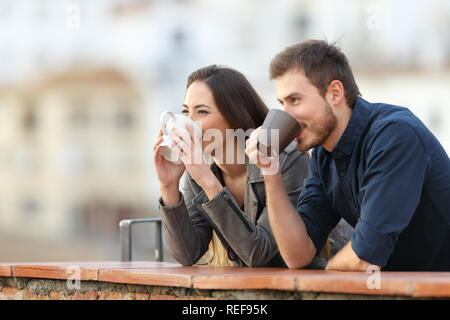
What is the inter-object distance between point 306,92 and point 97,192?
100.0ft

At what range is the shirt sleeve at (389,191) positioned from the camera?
2133 millimetres

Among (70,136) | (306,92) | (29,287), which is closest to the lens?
(306,92)

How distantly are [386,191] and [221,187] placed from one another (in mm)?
615

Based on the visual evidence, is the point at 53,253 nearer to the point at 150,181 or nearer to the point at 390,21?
the point at 150,181

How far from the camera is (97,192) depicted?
106 feet

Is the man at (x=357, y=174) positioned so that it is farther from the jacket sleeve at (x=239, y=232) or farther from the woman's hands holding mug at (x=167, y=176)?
the woman's hands holding mug at (x=167, y=176)

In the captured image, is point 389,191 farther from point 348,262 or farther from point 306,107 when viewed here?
point 306,107

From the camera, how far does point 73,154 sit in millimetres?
32031

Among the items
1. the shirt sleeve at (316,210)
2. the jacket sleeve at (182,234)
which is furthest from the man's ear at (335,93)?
the jacket sleeve at (182,234)

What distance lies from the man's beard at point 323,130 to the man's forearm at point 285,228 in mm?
130

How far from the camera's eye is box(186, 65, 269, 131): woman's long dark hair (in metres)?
2.87

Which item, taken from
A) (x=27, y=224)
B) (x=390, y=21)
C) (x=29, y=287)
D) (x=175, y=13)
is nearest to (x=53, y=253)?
(x=27, y=224)

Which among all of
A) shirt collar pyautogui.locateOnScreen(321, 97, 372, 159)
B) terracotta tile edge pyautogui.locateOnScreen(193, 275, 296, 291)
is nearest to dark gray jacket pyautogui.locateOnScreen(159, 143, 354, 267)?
shirt collar pyautogui.locateOnScreen(321, 97, 372, 159)

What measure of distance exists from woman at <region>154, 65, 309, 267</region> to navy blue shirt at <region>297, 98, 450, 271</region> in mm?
184
